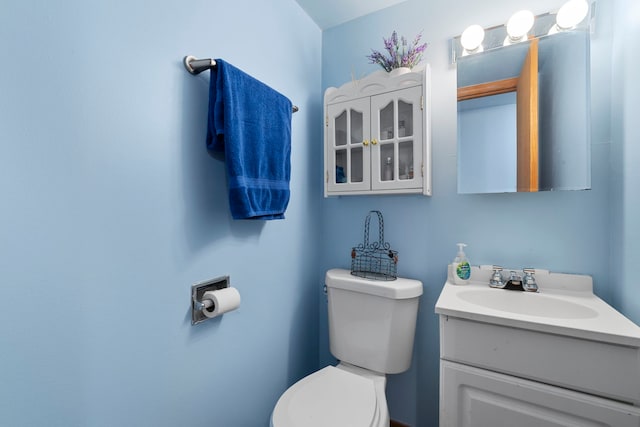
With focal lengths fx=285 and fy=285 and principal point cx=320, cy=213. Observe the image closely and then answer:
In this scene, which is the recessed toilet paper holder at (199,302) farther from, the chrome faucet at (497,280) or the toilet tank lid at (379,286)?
the chrome faucet at (497,280)

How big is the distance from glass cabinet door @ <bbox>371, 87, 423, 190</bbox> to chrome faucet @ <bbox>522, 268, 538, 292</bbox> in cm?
56

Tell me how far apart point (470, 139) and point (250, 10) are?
1.12 m

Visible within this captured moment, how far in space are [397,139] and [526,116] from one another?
0.52 m

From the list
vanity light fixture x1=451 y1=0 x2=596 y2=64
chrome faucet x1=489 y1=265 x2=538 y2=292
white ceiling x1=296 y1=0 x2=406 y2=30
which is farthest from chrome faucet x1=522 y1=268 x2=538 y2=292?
white ceiling x1=296 y1=0 x2=406 y2=30

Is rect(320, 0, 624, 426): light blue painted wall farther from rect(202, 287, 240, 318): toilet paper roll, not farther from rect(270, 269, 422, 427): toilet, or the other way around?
rect(202, 287, 240, 318): toilet paper roll

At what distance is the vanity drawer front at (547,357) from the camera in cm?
77

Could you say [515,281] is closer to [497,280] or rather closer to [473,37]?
[497,280]

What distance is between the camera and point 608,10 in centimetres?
107

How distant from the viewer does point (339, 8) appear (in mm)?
1515

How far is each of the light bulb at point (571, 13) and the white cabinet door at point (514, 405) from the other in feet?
4.29

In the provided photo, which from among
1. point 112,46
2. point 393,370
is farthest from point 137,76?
point 393,370

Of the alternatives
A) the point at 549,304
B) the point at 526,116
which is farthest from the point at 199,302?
the point at 526,116

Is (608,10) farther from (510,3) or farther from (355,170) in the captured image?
(355,170)

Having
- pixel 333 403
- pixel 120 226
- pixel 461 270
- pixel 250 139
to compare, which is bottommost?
pixel 333 403
